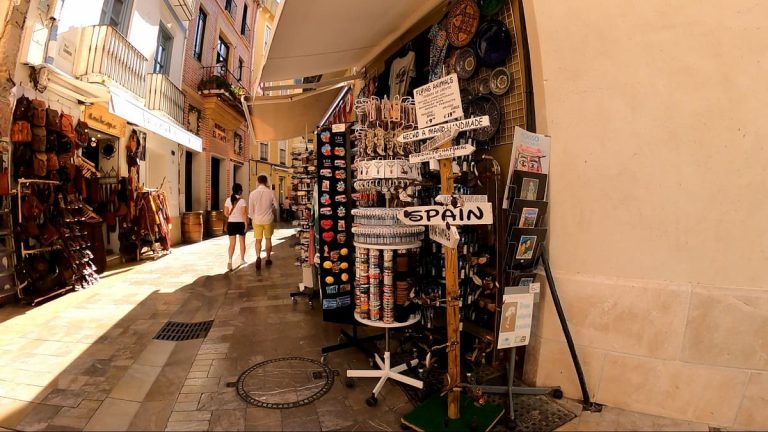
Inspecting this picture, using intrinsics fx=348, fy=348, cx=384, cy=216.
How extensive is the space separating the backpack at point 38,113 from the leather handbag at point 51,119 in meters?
0.13

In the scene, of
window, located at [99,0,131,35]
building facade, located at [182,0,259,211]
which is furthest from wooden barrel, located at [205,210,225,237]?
window, located at [99,0,131,35]

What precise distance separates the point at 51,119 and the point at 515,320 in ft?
21.6

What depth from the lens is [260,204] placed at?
21.1ft

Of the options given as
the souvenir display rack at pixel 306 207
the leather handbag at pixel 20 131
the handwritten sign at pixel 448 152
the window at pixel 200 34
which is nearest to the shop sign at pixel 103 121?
the leather handbag at pixel 20 131

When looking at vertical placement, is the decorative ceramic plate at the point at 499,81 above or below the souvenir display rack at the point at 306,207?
above

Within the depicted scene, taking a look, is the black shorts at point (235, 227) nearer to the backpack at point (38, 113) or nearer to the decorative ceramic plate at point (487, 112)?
the backpack at point (38, 113)

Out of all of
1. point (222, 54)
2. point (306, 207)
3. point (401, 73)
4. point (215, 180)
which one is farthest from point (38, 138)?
point (222, 54)

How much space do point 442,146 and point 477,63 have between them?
1.49 metres

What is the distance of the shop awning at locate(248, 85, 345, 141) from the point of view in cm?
630

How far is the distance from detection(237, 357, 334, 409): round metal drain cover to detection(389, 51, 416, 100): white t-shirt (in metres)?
3.25

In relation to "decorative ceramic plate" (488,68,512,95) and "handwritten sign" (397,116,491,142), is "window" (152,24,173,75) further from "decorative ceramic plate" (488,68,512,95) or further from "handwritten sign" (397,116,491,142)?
"handwritten sign" (397,116,491,142)

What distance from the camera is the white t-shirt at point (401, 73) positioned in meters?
4.36

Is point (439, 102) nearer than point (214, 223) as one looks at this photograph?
Yes

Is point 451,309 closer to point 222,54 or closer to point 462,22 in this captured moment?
point 462,22
